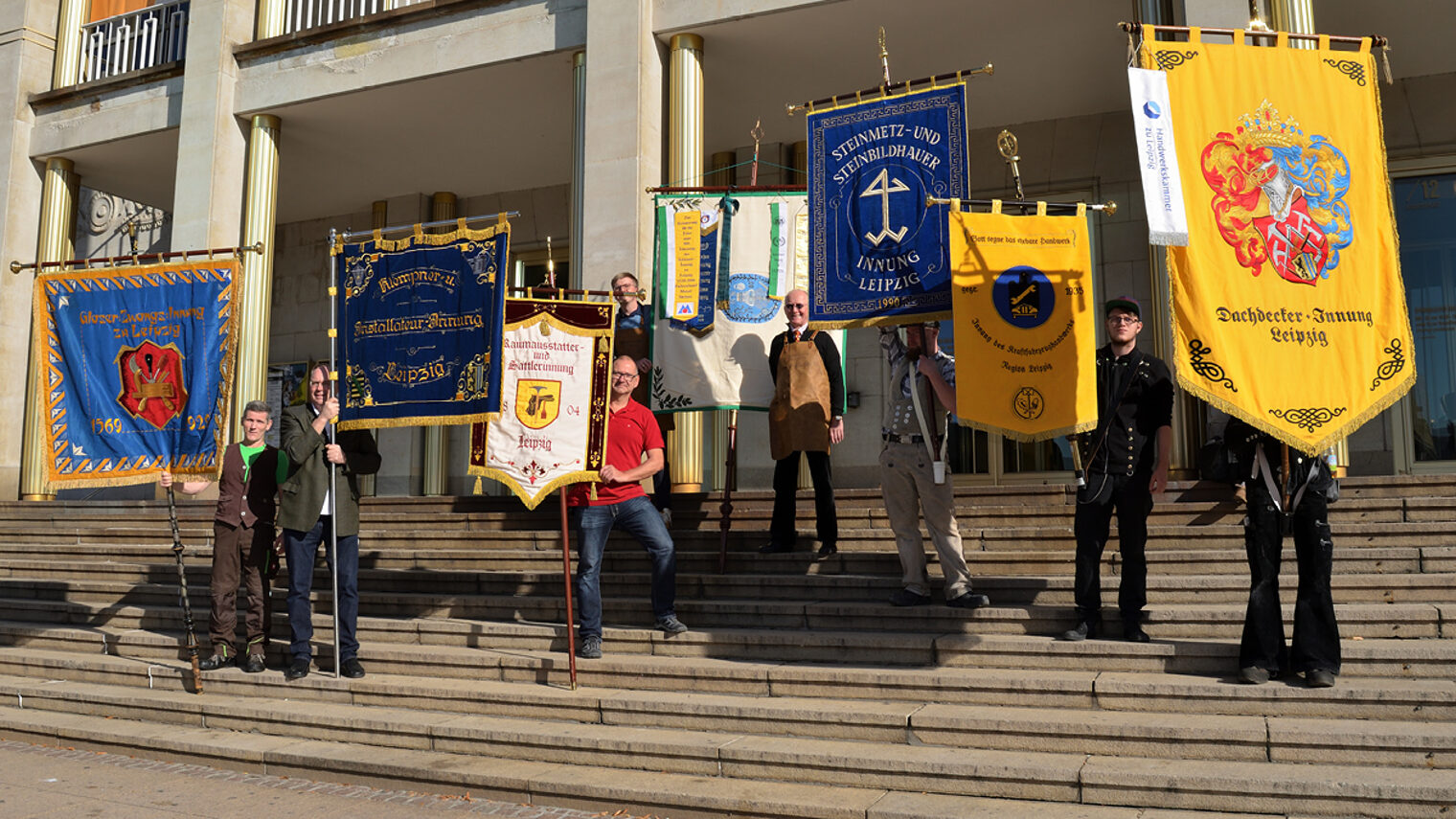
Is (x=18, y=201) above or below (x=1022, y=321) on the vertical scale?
above

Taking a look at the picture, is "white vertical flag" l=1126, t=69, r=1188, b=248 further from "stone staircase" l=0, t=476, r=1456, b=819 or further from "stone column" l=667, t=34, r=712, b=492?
"stone column" l=667, t=34, r=712, b=492

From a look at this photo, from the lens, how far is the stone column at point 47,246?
46.1 feet

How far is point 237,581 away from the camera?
7605mm

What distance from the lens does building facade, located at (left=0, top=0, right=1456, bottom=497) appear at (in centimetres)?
1096

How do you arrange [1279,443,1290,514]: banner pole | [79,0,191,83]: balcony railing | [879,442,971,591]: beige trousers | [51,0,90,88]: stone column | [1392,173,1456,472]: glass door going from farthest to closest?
1. [51,0,90,88]: stone column
2. [79,0,191,83]: balcony railing
3. [1392,173,1456,472]: glass door
4. [879,442,971,591]: beige trousers
5. [1279,443,1290,514]: banner pole

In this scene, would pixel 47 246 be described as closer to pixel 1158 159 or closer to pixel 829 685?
pixel 829 685

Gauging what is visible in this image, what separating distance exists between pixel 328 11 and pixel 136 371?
25.1 feet

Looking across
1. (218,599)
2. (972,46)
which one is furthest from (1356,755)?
(972,46)

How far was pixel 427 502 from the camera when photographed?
33.4ft

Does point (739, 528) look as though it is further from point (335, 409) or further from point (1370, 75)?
point (1370, 75)

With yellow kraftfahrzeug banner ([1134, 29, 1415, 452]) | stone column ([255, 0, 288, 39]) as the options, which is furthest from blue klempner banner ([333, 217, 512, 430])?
stone column ([255, 0, 288, 39])

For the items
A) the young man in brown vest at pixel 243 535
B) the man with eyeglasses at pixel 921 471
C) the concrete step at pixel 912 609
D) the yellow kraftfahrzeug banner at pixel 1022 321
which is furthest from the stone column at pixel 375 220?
the yellow kraftfahrzeug banner at pixel 1022 321

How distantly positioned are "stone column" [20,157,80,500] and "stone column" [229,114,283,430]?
3.37m

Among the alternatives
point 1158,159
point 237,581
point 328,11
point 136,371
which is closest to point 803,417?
point 1158,159
